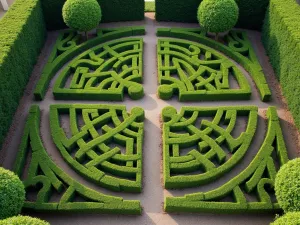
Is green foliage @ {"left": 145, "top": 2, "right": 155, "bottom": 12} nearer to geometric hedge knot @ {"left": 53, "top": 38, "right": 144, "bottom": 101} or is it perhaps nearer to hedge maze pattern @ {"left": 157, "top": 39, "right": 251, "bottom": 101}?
geometric hedge knot @ {"left": 53, "top": 38, "right": 144, "bottom": 101}

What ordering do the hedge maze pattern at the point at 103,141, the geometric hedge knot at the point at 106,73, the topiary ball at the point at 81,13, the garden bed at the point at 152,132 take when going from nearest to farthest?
1. the garden bed at the point at 152,132
2. the hedge maze pattern at the point at 103,141
3. the geometric hedge knot at the point at 106,73
4. the topiary ball at the point at 81,13

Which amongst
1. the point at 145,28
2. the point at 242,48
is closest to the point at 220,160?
the point at 242,48

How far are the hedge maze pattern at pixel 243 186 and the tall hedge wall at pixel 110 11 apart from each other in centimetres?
1041

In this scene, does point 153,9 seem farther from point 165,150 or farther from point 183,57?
point 165,150

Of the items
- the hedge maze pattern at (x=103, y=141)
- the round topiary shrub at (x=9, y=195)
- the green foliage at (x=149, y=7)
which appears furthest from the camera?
the green foliage at (x=149, y=7)

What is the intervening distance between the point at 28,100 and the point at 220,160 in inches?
399

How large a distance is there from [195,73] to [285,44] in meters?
4.74

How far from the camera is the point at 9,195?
400 inches

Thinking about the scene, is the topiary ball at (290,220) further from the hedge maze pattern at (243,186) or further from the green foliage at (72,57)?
the green foliage at (72,57)

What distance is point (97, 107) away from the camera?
598 inches

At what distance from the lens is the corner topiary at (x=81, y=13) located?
18031mm

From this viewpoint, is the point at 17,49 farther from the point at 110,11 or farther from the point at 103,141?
the point at 110,11

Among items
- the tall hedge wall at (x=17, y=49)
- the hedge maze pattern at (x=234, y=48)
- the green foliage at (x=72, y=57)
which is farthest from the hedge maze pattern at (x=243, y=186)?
the tall hedge wall at (x=17, y=49)

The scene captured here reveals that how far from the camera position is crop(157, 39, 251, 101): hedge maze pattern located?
626 inches
